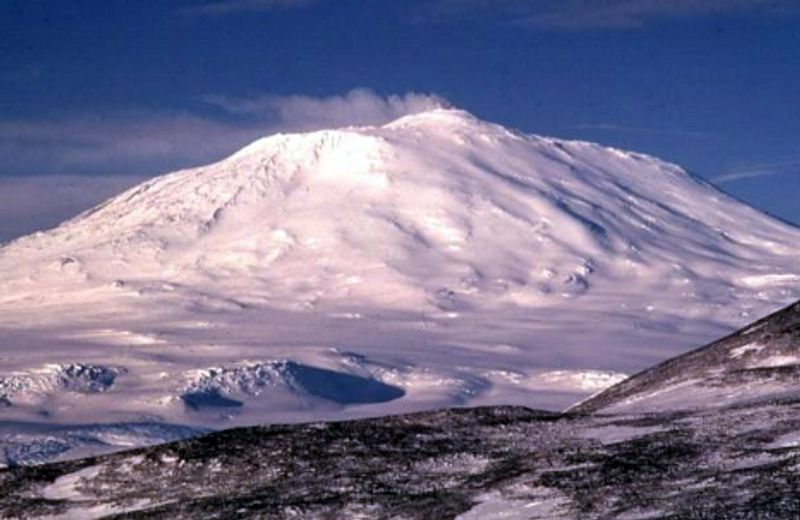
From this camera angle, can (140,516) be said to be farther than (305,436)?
No

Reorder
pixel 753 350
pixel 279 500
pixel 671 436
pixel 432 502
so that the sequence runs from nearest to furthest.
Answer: pixel 432 502, pixel 279 500, pixel 671 436, pixel 753 350

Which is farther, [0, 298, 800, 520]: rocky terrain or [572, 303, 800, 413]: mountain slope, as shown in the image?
[572, 303, 800, 413]: mountain slope

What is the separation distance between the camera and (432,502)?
40.4 meters

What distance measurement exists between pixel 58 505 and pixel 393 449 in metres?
11.0

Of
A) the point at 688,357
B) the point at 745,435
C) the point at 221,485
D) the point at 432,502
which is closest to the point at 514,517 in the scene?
the point at 432,502

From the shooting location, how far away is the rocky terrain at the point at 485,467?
1483 inches

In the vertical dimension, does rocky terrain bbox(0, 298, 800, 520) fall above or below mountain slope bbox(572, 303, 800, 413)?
below

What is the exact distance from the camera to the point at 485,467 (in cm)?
4562

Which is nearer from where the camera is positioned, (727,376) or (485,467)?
(485,467)

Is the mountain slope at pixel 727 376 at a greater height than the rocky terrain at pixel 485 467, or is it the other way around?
the mountain slope at pixel 727 376

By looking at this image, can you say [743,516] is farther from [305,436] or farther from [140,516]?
[305,436]

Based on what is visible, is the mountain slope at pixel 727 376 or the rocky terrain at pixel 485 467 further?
the mountain slope at pixel 727 376

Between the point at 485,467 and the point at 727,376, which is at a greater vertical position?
the point at 727,376

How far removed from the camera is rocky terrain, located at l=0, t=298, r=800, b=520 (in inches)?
1483
